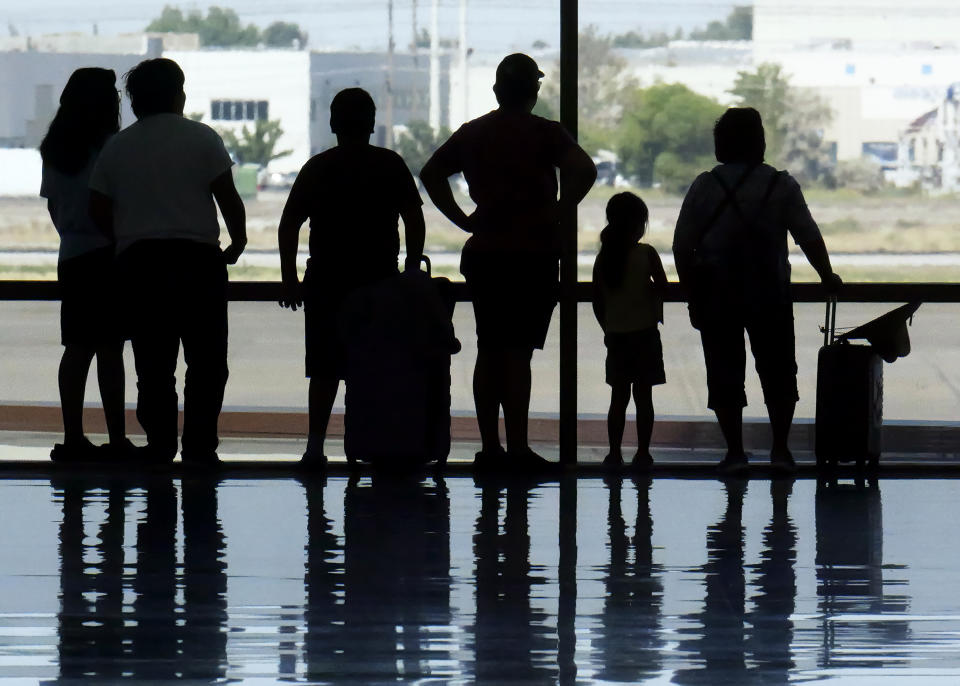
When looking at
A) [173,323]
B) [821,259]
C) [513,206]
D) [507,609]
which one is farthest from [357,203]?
[507,609]

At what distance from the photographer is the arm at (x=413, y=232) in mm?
5582

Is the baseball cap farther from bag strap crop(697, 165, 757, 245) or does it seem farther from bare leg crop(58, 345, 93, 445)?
bare leg crop(58, 345, 93, 445)

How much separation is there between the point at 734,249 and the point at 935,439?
95.6 inches

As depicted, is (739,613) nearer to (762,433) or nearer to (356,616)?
(356,616)

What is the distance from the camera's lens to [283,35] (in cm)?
688

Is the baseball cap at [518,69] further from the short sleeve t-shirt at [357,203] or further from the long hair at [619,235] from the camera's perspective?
the long hair at [619,235]

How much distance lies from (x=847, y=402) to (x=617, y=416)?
0.97 m

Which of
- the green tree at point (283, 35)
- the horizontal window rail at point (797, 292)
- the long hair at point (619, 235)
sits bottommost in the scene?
the horizontal window rail at point (797, 292)

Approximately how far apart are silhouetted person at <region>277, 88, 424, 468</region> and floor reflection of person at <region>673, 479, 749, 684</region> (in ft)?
5.50

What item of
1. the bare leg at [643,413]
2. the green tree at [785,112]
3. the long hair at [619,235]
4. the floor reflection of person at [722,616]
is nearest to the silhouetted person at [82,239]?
the long hair at [619,235]

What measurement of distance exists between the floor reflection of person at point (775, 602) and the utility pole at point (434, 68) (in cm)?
261

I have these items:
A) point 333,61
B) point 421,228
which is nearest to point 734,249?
point 421,228

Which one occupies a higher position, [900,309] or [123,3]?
[123,3]

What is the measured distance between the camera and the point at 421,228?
18.4ft
